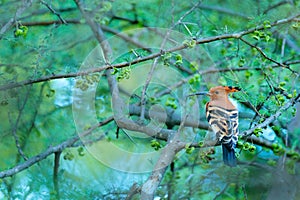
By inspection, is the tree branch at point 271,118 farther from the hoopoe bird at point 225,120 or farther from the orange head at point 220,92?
the orange head at point 220,92

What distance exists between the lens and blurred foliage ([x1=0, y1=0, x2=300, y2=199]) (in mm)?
3377

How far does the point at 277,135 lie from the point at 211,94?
95cm

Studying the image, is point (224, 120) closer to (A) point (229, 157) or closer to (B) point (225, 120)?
(B) point (225, 120)

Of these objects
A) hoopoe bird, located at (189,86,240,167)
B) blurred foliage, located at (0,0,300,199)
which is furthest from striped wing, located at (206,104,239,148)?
blurred foliage, located at (0,0,300,199)

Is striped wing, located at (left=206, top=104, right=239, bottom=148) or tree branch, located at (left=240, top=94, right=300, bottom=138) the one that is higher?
tree branch, located at (left=240, top=94, right=300, bottom=138)

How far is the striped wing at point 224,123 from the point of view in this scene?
8.89ft

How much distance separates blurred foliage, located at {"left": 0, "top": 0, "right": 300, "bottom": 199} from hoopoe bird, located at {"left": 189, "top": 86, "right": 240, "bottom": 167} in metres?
0.07

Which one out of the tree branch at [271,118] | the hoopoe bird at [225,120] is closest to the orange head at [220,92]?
the hoopoe bird at [225,120]

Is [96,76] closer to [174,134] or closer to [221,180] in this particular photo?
[174,134]

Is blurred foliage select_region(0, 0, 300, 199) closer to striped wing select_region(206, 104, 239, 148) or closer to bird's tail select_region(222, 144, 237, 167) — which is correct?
striped wing select_region(206, 104, 239, 148)

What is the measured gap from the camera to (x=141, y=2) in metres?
4.28

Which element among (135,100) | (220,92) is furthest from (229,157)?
(135,100)

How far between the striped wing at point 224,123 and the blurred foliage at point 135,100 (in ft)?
0.46

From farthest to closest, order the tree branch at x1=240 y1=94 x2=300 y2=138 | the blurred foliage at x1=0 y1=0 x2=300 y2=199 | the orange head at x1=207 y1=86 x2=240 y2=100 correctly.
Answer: the blurred foliage at x1=0 y1=0 x2=300 y2=199
the orange head at x1=207 y1=86 x2=240 y2=100
the tree branch at x1=240 y1=94 x2=300 y2=138
